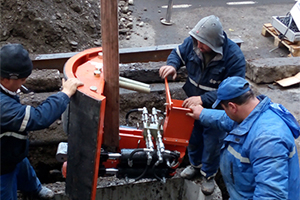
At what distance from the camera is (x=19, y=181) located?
3348 millimetres

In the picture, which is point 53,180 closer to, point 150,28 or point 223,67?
point 223,67

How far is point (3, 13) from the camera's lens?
705 cm

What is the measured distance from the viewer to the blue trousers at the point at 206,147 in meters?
3.53

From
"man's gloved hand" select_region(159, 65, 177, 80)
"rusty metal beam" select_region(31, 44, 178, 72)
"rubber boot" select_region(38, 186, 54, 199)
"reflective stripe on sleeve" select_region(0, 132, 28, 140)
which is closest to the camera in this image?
"reflective stripe on sleeve" select_region(0, 132, 28, 140)

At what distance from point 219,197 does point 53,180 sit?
97.2 inches

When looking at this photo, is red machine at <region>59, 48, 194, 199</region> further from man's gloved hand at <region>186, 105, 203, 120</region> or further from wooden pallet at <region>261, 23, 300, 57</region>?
wooden pallet at <region>261, 23, 300, 57</region>

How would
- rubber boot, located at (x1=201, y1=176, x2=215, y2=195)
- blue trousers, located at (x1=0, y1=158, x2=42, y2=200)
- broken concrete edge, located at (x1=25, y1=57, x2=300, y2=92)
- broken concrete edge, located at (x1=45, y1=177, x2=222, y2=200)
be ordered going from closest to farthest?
1. blue trousers, located at (x1=0, y1=158, x2=42, y2=200)
2. rubber boot, located at (x1=201, y1=176, x2=215, y2=195)
3. broken concrete edge, located at (x1=45, y1=177, x2=222, y2=200)
4. broken concrete edge, located at (x1=25, y1=57, x2=300, y2=92)

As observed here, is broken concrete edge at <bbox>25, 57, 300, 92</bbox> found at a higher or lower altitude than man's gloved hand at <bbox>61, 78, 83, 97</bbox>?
lower

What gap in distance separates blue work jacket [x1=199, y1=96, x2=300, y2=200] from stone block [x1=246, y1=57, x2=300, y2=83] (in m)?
2.88

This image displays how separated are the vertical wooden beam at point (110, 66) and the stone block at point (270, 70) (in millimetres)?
3521

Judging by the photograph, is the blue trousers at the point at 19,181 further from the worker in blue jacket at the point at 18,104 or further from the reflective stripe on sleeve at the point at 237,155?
the reflective stripe on sleeve at the point at 237,155

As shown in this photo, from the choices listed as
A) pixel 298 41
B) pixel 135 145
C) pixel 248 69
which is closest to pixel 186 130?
pixel 135 145

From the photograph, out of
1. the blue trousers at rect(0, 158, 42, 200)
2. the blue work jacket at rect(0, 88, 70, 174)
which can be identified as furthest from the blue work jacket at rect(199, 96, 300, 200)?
the blue trousers at rect(0, 158, 42, 200)

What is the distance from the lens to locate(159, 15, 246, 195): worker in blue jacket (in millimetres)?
3205
